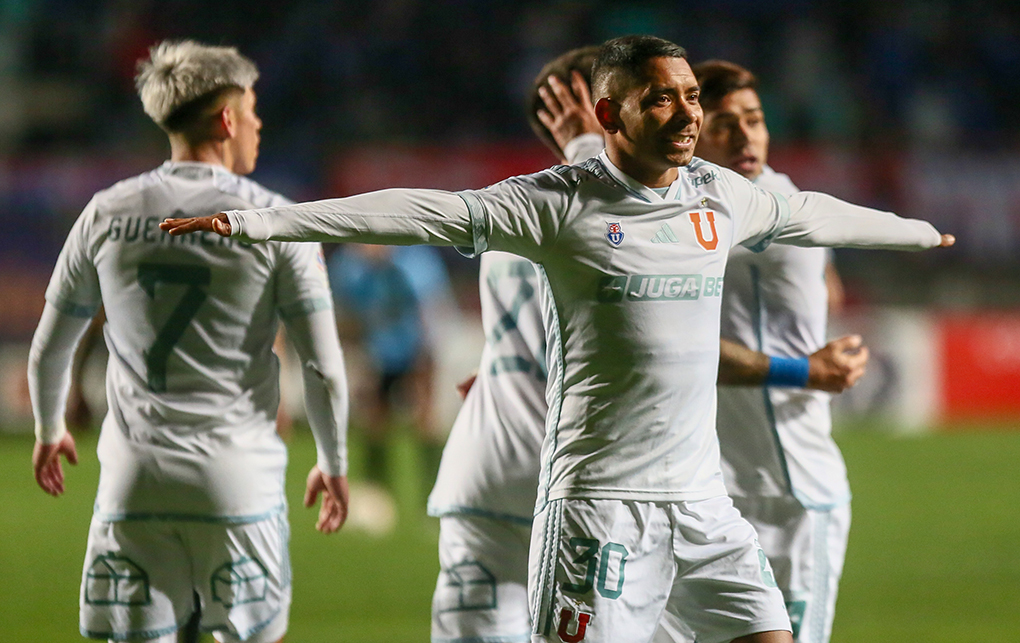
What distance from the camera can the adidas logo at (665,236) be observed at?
307 centimetres

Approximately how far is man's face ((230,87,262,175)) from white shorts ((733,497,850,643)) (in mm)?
1751

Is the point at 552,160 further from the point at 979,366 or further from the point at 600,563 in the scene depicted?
the point at 600,563

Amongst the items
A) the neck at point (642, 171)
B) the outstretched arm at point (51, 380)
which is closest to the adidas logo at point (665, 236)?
the neck at point (642, 171)

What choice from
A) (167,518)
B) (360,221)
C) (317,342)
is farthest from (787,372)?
(167,518)

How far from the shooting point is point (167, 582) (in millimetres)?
3564

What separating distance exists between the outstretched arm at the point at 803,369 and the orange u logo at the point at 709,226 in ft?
1.93

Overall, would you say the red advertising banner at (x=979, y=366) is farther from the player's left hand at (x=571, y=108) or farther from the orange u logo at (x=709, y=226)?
the orange u logo at (x=709, y=226)

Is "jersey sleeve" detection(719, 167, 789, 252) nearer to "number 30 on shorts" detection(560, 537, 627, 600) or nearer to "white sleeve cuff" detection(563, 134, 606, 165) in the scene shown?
"white sleeve cuff" detection(563, 134, 606, 165)

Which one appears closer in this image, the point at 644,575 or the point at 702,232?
the point at 644,575

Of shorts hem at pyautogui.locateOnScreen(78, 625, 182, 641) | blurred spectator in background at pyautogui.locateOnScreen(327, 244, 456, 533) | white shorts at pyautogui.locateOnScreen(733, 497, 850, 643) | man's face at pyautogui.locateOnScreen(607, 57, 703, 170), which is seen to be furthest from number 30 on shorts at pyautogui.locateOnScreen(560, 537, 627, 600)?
blurred spectator in background at pyautogui.locateOnScreen(327, 244, 456, 533)

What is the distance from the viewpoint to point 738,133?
404 centimetres

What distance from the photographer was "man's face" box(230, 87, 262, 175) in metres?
3.69

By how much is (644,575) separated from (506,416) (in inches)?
36.6

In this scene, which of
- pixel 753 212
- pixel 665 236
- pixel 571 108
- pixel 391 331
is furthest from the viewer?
pixel 391 331
